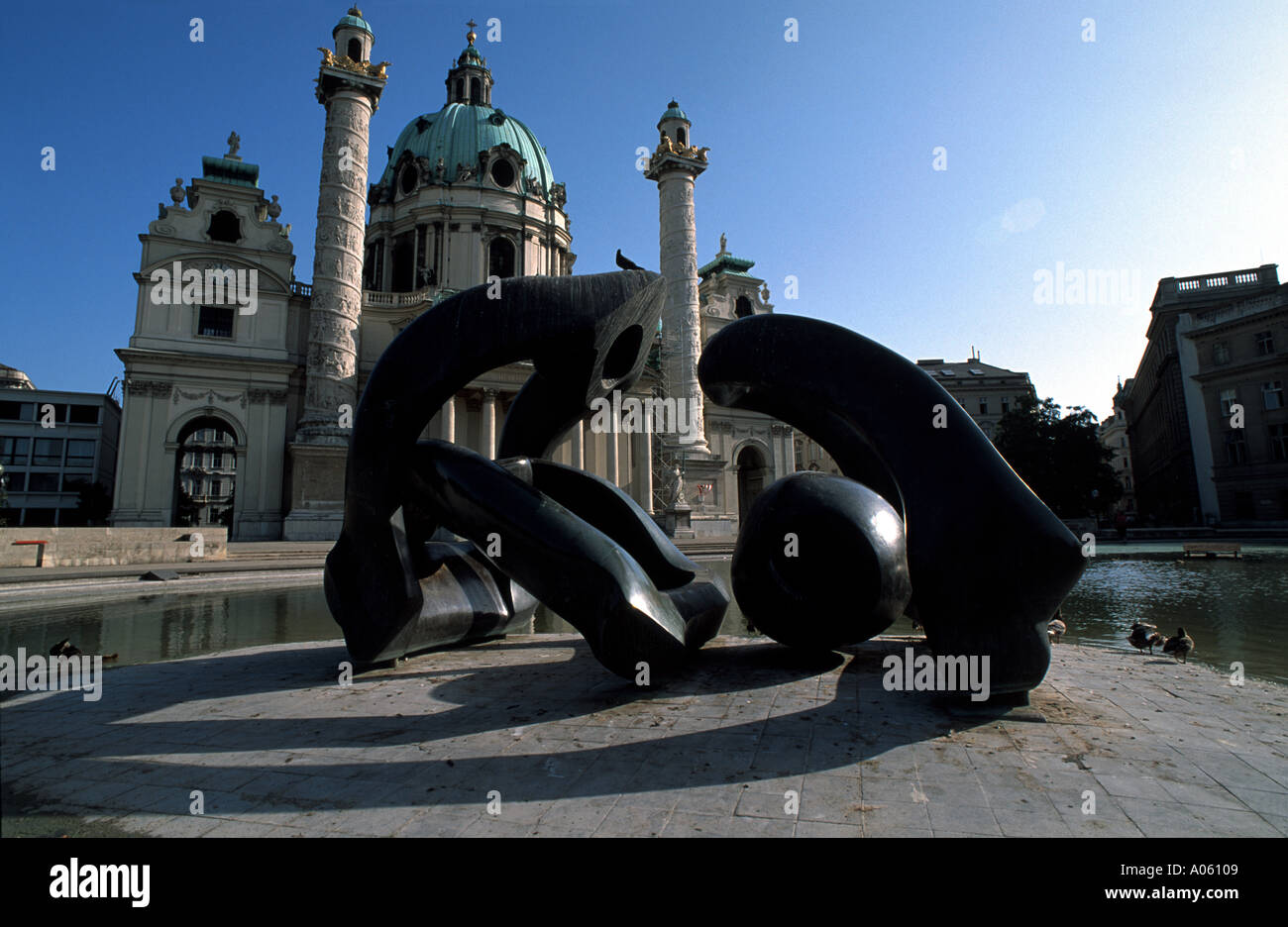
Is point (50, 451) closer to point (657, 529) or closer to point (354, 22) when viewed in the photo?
point (354, 22)

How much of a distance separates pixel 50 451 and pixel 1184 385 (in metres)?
78.0

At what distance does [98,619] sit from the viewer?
10.7m

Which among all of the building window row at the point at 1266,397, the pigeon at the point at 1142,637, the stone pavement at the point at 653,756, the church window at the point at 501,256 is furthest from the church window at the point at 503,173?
the pigeon at the point at 1142,637

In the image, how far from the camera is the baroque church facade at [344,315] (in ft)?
99.2

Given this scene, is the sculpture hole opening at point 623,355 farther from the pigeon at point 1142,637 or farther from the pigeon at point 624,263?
the pigeon at point 1142,637

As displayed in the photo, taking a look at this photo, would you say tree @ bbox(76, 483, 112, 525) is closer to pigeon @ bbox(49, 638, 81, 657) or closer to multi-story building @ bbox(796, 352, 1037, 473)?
pigeon @ bbox(49, 638, 81, 657)

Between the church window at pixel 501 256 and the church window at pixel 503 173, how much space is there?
5276 mm

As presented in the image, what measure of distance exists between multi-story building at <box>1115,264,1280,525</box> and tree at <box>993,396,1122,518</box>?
150 inches

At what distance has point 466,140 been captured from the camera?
49.0 m

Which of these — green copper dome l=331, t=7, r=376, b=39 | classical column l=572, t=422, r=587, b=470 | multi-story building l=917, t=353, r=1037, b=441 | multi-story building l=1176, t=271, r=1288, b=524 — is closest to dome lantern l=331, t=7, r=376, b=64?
green copper dome l=331, t=7, r=376, b=39

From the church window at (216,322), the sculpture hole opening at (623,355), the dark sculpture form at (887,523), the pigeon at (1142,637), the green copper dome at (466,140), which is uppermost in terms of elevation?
the green copper dome at (466,140)
